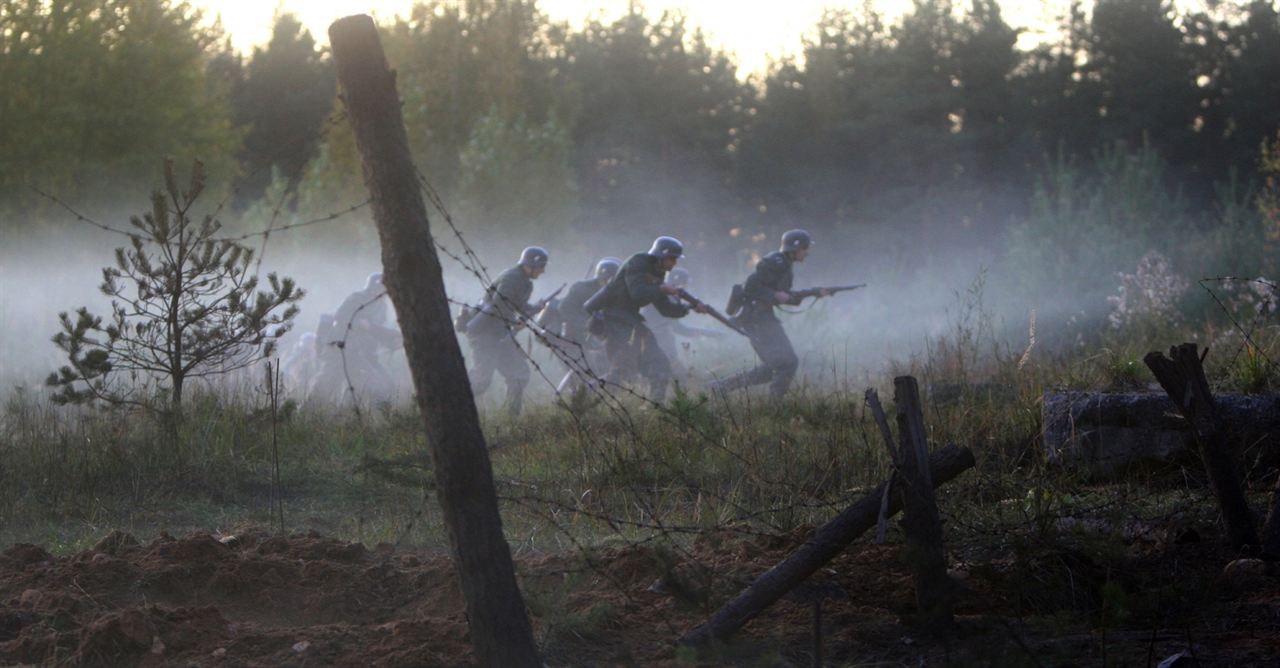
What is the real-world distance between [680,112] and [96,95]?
2462cm

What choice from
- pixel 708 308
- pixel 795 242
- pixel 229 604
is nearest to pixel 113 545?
pixel 229 604

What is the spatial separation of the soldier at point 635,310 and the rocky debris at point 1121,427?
23.7 ft

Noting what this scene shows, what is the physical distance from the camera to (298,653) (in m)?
4.52

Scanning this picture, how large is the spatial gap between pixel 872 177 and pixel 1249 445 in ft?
111

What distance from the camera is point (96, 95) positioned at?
20.7m

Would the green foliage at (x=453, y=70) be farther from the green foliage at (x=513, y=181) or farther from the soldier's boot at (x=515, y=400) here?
the soldier's boot at (x=515, y=400)

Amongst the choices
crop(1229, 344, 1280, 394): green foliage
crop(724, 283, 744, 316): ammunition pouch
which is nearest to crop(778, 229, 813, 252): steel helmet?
crop(724, 283, 744, 316): ammunition pouch

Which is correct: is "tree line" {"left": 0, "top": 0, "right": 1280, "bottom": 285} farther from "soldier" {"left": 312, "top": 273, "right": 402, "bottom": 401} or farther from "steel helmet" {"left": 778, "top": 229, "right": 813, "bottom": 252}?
"steel helmet" {"left": 778, "top": 229, "right": 813, "bottom": 252}

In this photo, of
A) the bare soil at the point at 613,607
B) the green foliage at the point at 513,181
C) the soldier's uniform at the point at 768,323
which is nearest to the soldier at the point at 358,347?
the soldier's uniform at the point at 768,323

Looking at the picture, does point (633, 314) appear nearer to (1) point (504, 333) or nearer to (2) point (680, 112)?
(1) point (504, 333)

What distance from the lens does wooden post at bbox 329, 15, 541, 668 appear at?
13.3 feet

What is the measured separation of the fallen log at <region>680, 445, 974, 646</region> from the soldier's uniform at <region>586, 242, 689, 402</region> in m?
9.67

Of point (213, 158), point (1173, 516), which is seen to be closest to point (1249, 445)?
point (1173, 516)

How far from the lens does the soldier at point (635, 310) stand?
1451cm
